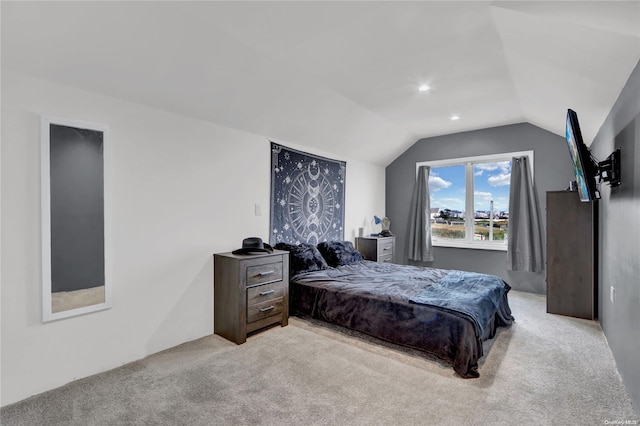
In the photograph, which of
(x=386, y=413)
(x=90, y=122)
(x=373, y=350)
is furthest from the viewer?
(x=373, y=350)

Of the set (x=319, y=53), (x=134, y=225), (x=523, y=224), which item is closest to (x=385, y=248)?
(x=523, y=224)

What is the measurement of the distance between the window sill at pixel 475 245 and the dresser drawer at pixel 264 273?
3.32 metres

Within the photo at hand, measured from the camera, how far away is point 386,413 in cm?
179

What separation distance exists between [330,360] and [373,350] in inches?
16.5

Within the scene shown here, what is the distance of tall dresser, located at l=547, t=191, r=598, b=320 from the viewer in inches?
132

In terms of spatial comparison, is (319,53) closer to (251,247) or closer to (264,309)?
(251,247)

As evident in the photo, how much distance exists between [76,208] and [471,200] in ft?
17.0

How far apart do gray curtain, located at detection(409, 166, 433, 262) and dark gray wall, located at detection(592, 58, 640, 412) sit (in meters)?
2.59

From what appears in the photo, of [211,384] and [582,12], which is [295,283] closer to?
[211,384]

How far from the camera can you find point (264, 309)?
117 inches

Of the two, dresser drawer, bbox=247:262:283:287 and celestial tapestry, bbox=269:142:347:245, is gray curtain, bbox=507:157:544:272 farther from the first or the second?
dresser drawer, bbox=247:262:283:287

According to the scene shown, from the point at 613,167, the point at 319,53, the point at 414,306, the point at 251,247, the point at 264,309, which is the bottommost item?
the point at 264,309

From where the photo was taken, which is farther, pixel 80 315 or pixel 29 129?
pixel 80 315

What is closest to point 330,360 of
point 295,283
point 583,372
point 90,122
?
point 295,283
